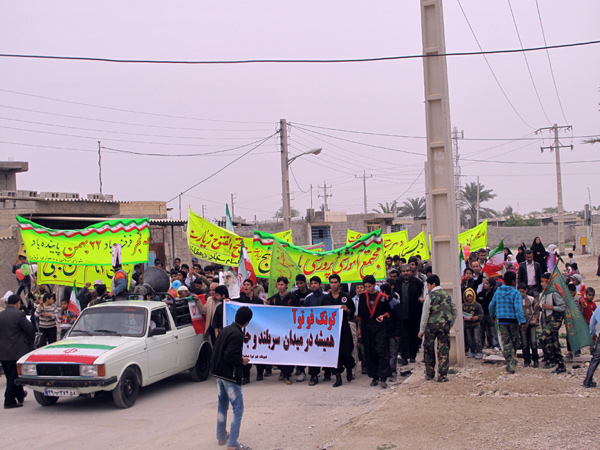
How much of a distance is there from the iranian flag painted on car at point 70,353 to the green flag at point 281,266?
3.44m

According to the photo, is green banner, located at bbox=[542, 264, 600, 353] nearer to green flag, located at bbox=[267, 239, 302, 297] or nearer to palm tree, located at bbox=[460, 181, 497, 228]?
green flag, located at bbox=[267, 239, 302, 297]

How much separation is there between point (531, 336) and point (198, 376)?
5830 millimetres

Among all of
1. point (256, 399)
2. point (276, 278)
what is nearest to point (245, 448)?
point (256, 399)

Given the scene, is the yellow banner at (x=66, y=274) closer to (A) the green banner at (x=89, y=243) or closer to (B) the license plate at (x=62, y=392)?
(A) the green banner at (x=89, y=243)

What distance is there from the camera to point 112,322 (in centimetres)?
980

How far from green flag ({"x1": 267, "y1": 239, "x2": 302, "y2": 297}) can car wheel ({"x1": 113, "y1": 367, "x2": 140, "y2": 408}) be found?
3.02 metres

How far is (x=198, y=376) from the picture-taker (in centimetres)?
1102

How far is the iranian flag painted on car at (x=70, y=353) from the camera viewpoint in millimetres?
8555

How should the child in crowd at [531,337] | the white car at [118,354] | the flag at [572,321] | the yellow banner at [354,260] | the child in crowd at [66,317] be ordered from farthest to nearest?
1. the child in crowd at [66,317]
2. the yellow banner at [354,260]
3. the child in crowd at [531,337]
4. the flag at [572,321]
5. the white car at [118,354]

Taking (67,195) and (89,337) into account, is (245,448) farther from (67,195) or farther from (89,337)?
(67,195)

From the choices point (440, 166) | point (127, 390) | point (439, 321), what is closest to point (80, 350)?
point (127, 390)

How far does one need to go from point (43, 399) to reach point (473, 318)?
7366mm

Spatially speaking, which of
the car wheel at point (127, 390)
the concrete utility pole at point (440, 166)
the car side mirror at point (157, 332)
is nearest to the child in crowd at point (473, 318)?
the concrete utility pole at point (440, 166)

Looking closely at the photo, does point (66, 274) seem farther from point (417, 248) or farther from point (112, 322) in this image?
point (417, 248)
